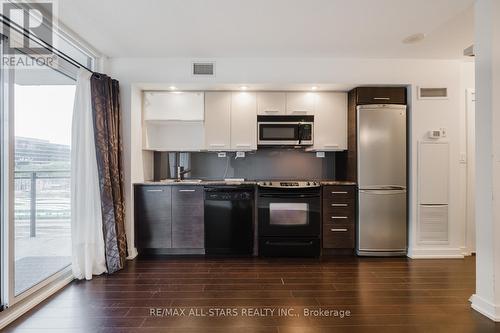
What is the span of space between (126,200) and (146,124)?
1.08 m

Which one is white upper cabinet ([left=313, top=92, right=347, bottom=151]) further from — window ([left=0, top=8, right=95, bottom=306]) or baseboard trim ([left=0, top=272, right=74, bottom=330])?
baseboard trim ([left=0, top=272, right=74, bottom=330])

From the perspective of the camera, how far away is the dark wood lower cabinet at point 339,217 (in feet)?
12.2

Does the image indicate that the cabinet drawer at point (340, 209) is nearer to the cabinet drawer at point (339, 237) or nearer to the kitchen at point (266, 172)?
the kitchen at point (266, 172)

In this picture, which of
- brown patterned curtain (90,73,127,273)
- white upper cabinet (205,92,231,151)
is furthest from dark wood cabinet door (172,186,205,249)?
white upper cabinet (205,92,231,151)

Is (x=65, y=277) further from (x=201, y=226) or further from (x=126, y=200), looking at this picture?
(x=201, y=226)

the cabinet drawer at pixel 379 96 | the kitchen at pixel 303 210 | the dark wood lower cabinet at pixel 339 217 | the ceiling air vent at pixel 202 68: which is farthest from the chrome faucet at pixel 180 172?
the cabinet drawer at pixel 379 96

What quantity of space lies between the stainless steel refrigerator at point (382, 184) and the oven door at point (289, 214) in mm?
593

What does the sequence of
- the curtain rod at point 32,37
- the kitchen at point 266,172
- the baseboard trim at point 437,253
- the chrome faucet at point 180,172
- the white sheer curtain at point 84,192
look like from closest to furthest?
1. the curtain rod at point 32,37
2. the kitchen at point 266,172
3. the white sheer curtain at point 84,192
4. the baseboard trim at point 437,253
5. the chrome faucet at point 180,172

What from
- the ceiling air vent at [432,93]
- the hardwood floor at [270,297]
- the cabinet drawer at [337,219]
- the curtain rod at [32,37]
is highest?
the curtain rod at [32,37]

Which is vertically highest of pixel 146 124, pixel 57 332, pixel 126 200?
pixel 146 124

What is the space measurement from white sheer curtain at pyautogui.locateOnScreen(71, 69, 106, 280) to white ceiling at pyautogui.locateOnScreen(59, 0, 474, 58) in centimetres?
63

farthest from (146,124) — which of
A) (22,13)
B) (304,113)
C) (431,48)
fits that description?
(431,48)

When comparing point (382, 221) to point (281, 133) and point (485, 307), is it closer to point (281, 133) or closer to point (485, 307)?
point (485, 307)

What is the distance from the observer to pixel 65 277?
289cm
